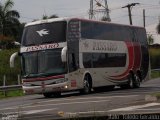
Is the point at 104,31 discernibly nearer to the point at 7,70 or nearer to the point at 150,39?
the point at 7,70

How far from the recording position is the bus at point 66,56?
2588cm

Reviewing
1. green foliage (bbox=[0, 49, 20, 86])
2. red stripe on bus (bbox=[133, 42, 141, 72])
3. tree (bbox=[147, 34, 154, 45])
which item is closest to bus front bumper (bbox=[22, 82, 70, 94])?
red stripe on bus (bbox=[133, 42, 141, 72])

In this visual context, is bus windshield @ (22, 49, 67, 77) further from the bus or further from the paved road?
the paved road

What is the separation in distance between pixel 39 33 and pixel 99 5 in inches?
1770

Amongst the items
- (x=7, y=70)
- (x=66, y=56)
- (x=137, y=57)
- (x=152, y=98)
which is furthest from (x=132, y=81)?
(x=7, y=70)

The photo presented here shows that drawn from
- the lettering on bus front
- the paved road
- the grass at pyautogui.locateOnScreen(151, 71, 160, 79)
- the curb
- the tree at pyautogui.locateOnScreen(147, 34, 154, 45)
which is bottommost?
the grass at pyautogui.locateOnScreen(151, 71, 160, 79)

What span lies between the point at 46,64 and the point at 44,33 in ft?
4.97

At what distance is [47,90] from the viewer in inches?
1025

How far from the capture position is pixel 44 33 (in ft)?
86.2

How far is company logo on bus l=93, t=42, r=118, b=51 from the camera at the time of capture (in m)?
28.9

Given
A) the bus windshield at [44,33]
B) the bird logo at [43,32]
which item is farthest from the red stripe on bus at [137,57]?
the bird logo at [43,32]

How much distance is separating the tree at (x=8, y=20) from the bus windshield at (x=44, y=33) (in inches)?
1261

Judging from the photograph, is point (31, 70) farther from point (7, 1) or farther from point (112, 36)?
point (7, 1)

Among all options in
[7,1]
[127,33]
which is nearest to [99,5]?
[7,1]
